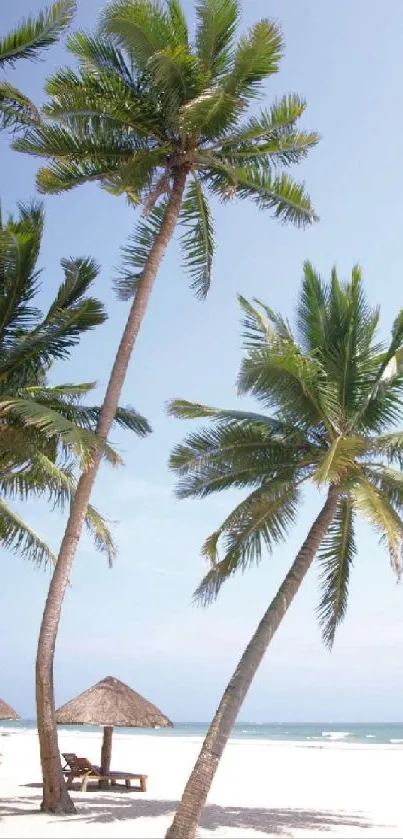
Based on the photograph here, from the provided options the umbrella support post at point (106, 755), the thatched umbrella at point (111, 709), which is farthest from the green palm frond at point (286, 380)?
the umbrella support post at point (106, 755)

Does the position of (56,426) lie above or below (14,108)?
below

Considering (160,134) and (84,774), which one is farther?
(84,774)

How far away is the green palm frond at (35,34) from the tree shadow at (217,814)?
9.84m

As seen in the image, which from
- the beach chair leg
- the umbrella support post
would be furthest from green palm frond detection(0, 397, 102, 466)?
the umbrella support post

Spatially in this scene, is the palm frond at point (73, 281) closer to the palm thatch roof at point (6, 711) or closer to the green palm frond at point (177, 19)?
the green palm frond at point (177, 19)

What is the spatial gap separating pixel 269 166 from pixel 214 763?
358 inches

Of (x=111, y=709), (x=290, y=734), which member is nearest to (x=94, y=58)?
(x=111, y=709)

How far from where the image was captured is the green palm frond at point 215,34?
1220 cm

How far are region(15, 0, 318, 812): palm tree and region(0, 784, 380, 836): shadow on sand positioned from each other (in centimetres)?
75

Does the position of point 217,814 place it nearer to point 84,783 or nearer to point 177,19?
point 84,783

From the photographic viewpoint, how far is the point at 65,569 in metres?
11.4

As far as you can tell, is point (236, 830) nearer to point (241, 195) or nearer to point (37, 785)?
point (37, 785)

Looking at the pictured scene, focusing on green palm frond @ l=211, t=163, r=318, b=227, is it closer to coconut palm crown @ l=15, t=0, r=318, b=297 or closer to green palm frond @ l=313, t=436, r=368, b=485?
coconut palm crown @ l=15, t=0, r=318, b=297

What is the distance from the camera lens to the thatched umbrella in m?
14.4
